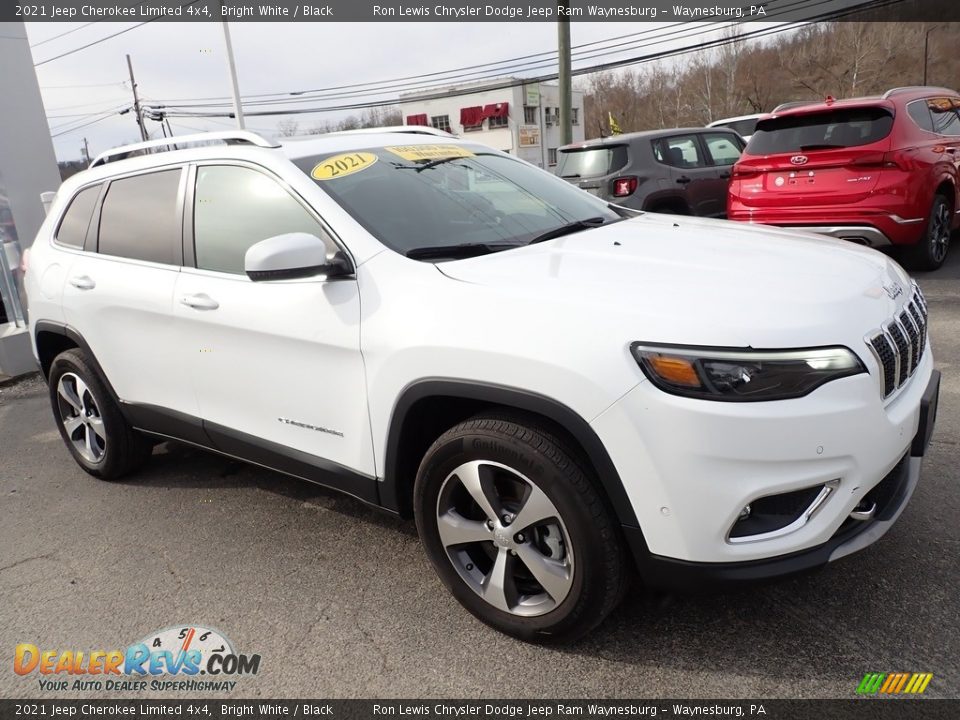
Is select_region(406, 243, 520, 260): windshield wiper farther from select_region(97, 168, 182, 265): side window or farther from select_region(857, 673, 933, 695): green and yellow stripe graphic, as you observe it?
select_region(857, 673, 933, 695): green and yellow stripe graphic

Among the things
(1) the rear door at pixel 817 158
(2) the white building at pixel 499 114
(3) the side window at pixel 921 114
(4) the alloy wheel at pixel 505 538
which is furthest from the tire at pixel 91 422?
(2) the white building at pixel 499 114

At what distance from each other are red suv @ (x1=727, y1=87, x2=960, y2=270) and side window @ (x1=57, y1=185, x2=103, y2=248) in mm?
5879

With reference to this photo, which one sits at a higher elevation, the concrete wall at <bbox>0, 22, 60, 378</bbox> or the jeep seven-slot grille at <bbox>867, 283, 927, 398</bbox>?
the concrete wall at <bbox>0, 22, 60, 378</bbox>

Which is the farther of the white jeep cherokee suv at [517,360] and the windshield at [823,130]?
the windshield at [823,130]

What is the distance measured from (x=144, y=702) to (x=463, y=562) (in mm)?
1133

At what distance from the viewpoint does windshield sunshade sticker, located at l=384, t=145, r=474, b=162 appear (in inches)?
127

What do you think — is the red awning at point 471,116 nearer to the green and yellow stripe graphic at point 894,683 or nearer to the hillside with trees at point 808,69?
the hillside with trees at point 808,69

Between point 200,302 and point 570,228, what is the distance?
1.61m

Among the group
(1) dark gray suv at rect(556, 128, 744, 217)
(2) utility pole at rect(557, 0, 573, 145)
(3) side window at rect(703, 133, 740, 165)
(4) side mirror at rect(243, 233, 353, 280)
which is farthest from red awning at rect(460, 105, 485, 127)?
(4) side mirror at rect(243, 233, 353, 280)

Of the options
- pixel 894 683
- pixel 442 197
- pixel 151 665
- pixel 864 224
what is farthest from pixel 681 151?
pixel 151 665

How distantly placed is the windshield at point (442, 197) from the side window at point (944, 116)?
18.2ft

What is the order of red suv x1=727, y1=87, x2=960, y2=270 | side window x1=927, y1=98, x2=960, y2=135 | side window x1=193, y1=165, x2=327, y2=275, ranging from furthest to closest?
1. side window x1=927, y1=98, x2=960, y2=135
2. red suv x1=727, y1=87, x2=960, y2=270
3. side window x1=193, y1=165, x2=327, y2=275

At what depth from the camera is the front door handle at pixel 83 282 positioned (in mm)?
3630

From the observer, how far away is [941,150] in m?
6.82
